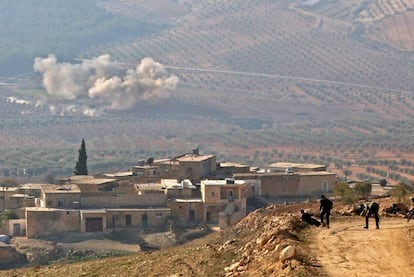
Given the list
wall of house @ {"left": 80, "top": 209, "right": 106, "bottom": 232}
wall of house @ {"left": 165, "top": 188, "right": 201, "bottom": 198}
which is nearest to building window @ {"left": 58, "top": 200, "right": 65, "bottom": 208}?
wall of house @ {"left": 80, "top": 209, "right": 106, "bottom": 232}

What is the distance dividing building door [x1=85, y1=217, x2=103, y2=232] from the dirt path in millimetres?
24607

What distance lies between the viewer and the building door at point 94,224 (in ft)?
149

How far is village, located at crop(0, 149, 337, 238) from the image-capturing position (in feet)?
149

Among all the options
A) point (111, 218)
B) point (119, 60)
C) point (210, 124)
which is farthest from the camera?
point (119, 60)

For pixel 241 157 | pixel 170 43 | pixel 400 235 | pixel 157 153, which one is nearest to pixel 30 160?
pixel 157 153

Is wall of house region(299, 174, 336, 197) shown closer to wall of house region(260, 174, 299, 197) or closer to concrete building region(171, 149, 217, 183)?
wall of house region(260, 174, 299, 197)

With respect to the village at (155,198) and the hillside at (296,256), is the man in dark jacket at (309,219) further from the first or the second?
the village at (155,198)

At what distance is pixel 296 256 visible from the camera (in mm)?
17328

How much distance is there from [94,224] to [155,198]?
2909mm

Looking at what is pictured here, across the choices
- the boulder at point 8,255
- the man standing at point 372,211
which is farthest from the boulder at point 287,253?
the boulder at point 8,255

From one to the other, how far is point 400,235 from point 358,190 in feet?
71.8

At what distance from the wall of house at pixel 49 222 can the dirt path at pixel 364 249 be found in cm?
2513

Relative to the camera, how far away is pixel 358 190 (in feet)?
136

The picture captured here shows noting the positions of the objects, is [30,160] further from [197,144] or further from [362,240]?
[362,240]
